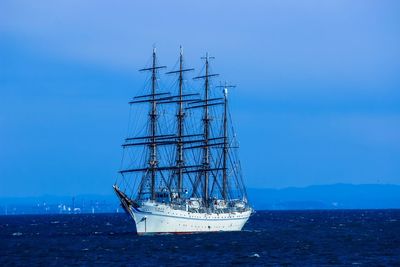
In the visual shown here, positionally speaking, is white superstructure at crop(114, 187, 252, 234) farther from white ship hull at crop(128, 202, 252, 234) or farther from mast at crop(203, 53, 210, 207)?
mast at crop(203, 53, 210, 207)

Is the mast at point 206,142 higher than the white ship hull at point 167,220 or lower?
higher

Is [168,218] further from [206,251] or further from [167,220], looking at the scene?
[206,251]

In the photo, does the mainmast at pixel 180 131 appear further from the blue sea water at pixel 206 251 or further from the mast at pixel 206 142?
the blue sea water at pixel 206 251

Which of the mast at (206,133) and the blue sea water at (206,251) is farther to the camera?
the mast at (206,133)

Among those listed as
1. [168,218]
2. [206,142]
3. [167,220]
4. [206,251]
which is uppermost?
[206,142]

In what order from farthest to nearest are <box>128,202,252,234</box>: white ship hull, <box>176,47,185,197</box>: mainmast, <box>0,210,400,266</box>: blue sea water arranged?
<box>176,47,185,197</box>: mainmast → <box>128,202,252,234</box>: white ship hull → <box>0,210,400,266</box>: blue sea water

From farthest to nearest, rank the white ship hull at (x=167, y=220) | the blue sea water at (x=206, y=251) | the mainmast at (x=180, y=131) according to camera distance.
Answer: the mainmast at (x=180, y=131), the white ship hull at (x=167, y=220), the blue sea water at (x=206, y=251)

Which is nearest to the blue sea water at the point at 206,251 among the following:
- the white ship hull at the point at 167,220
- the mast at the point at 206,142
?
the white ship hull at the point at 167,220

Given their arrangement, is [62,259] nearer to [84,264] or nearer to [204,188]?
[84,264]

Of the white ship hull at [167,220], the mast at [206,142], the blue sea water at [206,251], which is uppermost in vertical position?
the mast at [206,142]

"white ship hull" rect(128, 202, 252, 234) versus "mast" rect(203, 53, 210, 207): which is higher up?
"mast" rect(203, 53, 210, 207)

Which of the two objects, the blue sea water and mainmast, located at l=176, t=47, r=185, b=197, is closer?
the blue sea water

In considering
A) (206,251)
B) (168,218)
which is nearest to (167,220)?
(168,218)

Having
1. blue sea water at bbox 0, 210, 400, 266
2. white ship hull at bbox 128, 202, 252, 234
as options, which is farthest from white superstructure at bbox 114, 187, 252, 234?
blue sea water at bbox 0, 210, 400, 266
